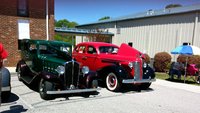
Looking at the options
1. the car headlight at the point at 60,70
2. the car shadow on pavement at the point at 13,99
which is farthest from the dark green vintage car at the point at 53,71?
the car shadow on pavement at the point at 13,99

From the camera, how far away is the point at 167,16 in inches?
788

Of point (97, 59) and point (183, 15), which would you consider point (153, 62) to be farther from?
point (97, 59)

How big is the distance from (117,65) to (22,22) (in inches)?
346

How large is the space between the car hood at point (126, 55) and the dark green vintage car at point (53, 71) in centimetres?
161

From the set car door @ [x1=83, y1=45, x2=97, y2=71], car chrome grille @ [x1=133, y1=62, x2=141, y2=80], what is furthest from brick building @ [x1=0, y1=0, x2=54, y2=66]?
car chrome grille @ [x1=133, y1=62, x2=141, y2=80]

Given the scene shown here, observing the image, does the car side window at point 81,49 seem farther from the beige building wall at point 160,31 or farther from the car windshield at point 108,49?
the beige building wall at point 160,31

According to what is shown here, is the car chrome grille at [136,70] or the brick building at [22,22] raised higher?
the brick building at [22,22]

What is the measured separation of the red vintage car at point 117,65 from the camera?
8.59m

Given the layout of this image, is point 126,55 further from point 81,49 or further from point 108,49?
point 81,49

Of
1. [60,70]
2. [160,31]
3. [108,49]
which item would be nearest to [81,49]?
[108,49]

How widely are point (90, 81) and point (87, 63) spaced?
2570 millimetres

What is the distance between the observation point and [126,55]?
30.5ft

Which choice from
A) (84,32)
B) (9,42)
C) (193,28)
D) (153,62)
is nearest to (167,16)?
(193,28)

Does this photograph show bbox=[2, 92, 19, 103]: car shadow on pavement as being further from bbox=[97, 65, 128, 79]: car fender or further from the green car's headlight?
bbox=[97, 65, 128, 79]: car fender
